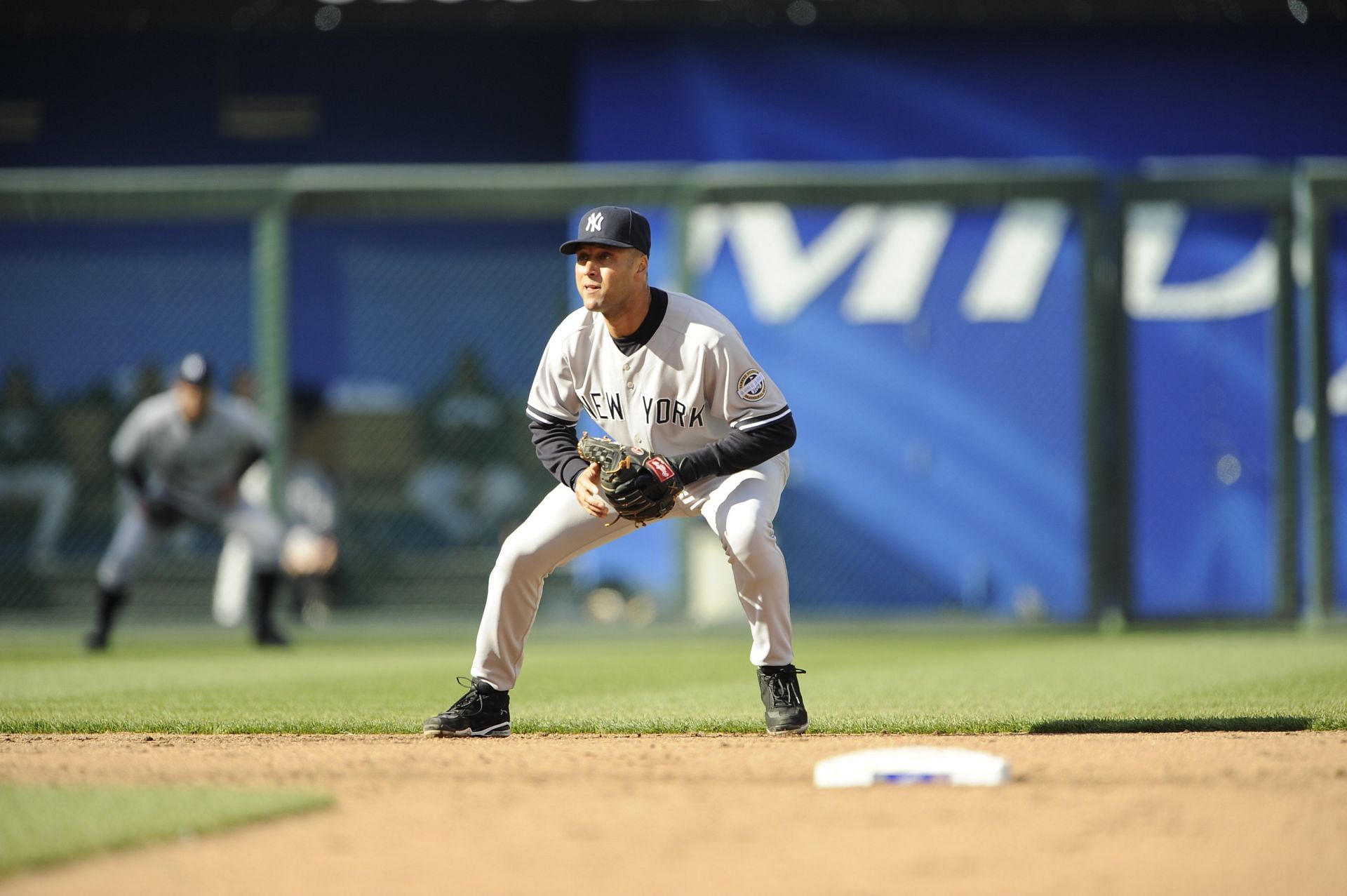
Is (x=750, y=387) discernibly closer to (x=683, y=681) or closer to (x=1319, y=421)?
(x=683, y=681)

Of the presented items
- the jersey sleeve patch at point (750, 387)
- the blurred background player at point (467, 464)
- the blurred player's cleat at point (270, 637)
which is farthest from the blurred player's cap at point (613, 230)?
the blurred background player at point (467, 464)

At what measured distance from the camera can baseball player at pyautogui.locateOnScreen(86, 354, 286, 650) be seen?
34.0 ft

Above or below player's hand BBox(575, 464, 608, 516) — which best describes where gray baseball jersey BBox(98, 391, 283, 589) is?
above

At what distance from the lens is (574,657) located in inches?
387

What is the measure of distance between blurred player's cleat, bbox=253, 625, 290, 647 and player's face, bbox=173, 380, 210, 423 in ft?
4.37

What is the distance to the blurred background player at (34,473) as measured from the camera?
12.6 meters

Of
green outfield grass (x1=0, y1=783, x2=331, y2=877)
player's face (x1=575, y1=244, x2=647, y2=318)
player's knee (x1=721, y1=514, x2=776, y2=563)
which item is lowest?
green outfield grass (x1=0, y1=783, x2=331, y2=877)

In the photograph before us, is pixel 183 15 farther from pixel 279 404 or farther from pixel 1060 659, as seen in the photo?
pixel 1060 659

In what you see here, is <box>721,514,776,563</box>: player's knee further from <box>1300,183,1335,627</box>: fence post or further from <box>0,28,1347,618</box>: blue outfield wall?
<box>1300,183,1335,627</box>: fence post

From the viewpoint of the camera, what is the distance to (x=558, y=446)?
5703 mm

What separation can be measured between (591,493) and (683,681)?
9.18ft

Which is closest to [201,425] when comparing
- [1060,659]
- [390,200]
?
[390,200]

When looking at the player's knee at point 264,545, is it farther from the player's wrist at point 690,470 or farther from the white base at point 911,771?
the white base at point 911,771

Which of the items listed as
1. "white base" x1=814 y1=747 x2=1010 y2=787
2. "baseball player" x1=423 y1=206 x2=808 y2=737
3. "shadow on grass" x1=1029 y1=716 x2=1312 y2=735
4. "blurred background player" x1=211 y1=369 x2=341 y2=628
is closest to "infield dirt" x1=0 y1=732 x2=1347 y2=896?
"white base" x1=814 y1=747 x2=1010 y2=787
